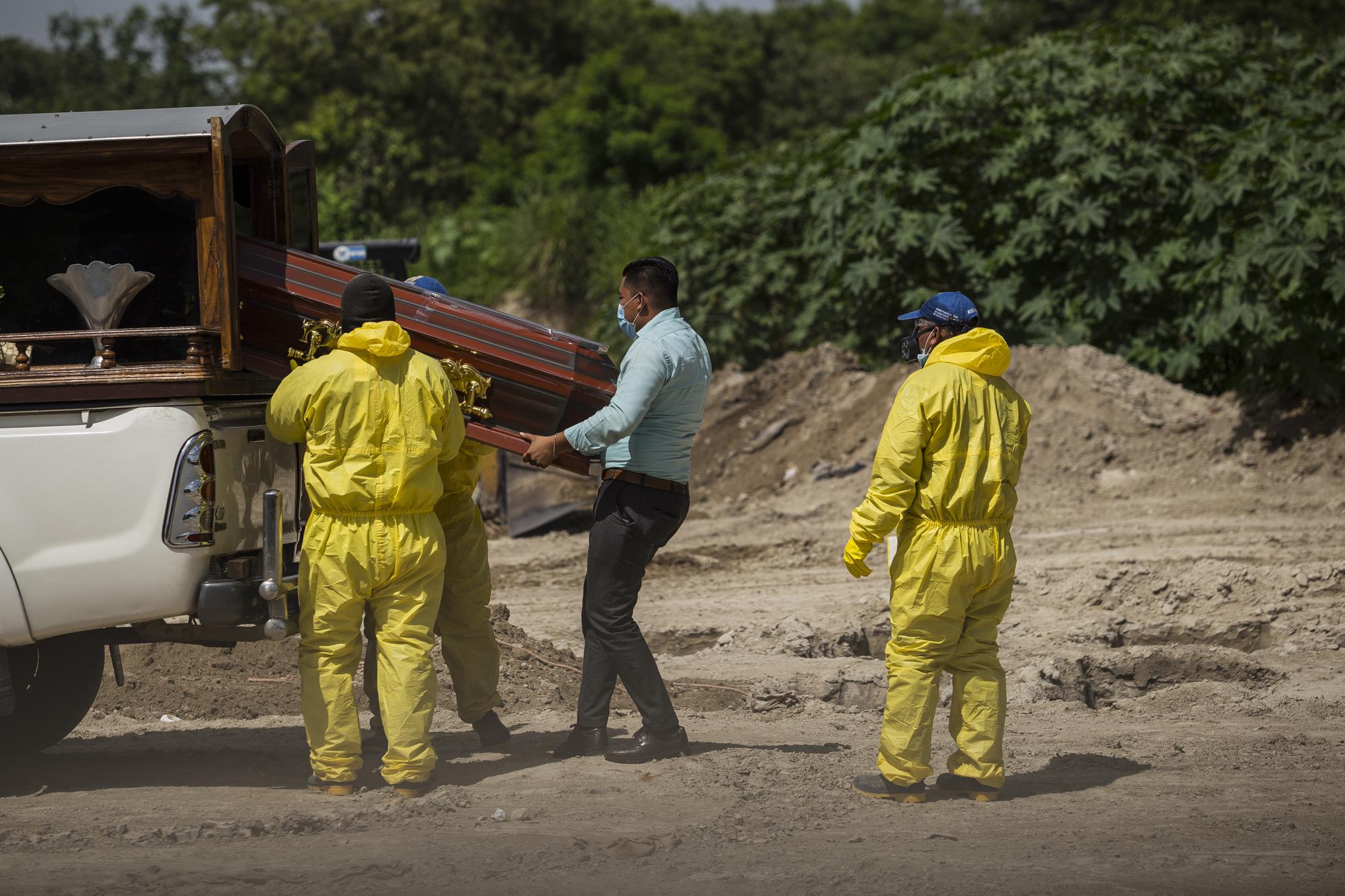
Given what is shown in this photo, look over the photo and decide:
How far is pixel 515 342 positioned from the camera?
5340 millimetres

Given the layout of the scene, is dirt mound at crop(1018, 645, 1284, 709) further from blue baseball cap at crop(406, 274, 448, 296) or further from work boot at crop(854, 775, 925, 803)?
blue baseball cap at crop(406, 274, 448, 296)

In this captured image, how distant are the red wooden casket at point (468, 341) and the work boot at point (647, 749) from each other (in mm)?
1131

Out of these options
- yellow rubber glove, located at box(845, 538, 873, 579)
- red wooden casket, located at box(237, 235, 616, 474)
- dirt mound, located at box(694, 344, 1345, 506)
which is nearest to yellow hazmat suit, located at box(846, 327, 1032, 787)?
yellow rubber glove, located at box(845, 538, 873, 579)

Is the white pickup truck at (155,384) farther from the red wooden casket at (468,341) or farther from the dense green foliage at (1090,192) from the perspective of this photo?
the dense green foliage at (1090,192)

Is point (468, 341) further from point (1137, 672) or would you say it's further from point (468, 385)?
point (1137, 672)

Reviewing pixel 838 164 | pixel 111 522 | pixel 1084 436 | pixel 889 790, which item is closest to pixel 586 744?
pixel 889 790

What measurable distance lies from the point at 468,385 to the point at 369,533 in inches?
34.0

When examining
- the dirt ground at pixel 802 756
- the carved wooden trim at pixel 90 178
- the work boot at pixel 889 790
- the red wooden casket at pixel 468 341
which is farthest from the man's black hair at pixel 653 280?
the work boot at pixel 889 790

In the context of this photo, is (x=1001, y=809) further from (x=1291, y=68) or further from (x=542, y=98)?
(x=542, y=98)

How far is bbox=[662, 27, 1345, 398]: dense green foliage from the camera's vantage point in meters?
12.4

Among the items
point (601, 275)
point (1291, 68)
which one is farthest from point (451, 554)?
point (601, 275)

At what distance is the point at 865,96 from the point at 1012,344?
23.1 meters

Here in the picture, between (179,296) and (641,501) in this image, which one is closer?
(179,296)

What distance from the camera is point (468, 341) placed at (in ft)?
17.5
